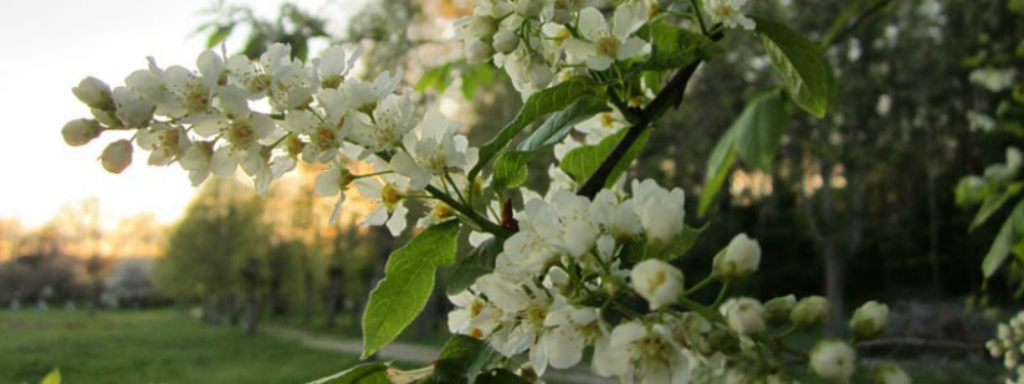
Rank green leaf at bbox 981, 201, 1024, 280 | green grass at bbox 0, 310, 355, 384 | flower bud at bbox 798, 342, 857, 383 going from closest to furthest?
flower bud at bbox 798, 342, 857, 383 < green leaf at bbox 981, 201, 1024, 280 < green grass at bbox 0, 310, 355, 384

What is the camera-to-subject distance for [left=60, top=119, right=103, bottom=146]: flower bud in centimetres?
45

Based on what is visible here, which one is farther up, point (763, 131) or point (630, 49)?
point (630, 49)

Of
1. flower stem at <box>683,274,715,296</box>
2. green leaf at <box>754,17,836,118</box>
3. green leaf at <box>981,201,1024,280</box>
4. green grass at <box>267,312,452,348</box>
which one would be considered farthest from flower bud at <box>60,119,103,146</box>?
green grass at <box>267,312,452,348</box>

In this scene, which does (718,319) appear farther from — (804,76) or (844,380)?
(804,76)

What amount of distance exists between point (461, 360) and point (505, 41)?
20 cm

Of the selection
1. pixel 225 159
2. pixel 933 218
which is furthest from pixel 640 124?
pixel 933 218

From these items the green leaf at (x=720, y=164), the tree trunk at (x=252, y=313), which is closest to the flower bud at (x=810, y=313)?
the green leaf at (x=720, y=164)

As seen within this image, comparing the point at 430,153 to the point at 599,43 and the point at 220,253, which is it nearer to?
the point at 599,43

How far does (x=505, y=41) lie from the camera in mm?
524

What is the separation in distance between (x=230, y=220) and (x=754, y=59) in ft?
21.0

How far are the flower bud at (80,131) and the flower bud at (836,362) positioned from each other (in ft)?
1.28

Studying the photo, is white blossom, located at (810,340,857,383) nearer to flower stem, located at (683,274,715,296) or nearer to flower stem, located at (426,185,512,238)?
flower stem, located at (683,274,715,296)

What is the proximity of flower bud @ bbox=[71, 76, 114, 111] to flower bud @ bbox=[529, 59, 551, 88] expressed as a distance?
25 cm

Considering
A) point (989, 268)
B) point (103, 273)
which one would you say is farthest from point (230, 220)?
point (989, 268)
